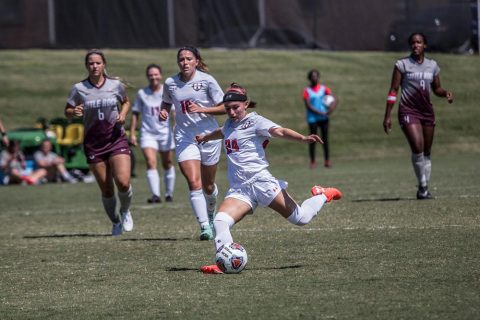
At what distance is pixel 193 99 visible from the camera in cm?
1202

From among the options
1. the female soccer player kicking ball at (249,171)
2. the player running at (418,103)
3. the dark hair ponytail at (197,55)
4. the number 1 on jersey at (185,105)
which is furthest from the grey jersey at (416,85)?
the female soccer player kicking ball at (249,171)

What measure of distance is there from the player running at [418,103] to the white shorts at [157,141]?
4.23 metres

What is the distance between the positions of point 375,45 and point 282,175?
11926 mm

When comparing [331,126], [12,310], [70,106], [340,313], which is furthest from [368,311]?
[331,126]

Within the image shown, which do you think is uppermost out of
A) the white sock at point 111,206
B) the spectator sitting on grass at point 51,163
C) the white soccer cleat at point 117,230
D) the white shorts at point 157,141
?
the white sock at point 111,206

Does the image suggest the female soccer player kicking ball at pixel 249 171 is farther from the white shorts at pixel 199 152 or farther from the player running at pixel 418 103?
the player running at pixel 418 103

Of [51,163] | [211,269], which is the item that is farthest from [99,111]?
[51,163]

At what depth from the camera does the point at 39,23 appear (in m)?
33.0

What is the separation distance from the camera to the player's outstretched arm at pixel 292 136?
901 centimetres

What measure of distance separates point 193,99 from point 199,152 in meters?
0.60

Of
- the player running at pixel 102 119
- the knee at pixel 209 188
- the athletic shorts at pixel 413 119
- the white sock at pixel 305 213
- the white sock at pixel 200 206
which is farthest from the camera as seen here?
the athletic shorts at pixel 413 119

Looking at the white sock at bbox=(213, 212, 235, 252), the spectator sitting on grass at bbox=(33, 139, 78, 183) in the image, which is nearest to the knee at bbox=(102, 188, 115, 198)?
the white sock at bbox=(213, 212, 235, 252)

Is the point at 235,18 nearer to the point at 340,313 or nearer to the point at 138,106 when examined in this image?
the point at 138,106

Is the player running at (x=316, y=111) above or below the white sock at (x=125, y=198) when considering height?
below
